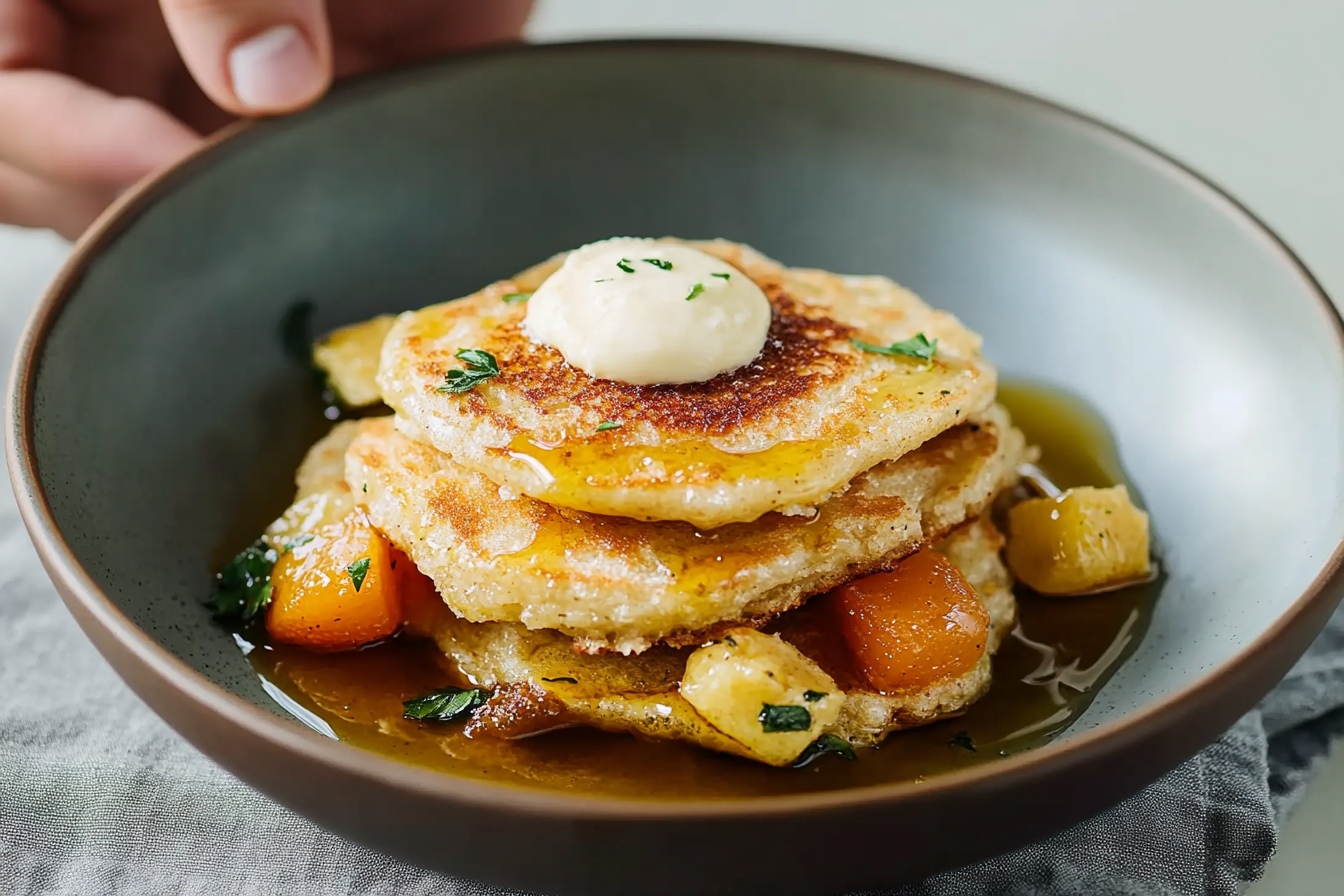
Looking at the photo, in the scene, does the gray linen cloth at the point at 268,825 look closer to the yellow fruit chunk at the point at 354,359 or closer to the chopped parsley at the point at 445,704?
the chopped parsley at the point at 445,704

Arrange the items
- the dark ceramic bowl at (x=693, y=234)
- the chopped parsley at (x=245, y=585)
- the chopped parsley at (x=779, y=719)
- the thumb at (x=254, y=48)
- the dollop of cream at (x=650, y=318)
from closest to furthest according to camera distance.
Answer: the dark ceramic bowl at (x=693, y=234)
the chopped parsley at (x=779, y=719)
the dollop of cream at (x=650, y=318)
the chopped parsley at (x=245, y=585)
the thumb at (x=254, y=48)

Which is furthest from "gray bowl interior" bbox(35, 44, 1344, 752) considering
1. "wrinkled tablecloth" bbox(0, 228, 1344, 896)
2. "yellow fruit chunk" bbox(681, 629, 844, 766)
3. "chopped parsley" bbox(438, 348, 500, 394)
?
"chopped parsley" bbox(438, 348, 500, 394)

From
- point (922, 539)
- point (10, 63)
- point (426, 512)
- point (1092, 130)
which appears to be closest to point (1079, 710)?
point (922, 539)

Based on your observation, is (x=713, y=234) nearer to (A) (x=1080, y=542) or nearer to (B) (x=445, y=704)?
(A) (x=1080, y=542)

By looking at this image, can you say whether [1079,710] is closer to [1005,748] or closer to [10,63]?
[1005,748]

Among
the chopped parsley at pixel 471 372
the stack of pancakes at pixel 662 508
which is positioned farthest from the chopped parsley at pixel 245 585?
the chopped parsley at pixel 471 372

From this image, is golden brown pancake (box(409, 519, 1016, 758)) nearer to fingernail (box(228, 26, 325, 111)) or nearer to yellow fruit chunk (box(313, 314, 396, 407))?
yellow fruit chunk (box(313, 314, 396, 407))
